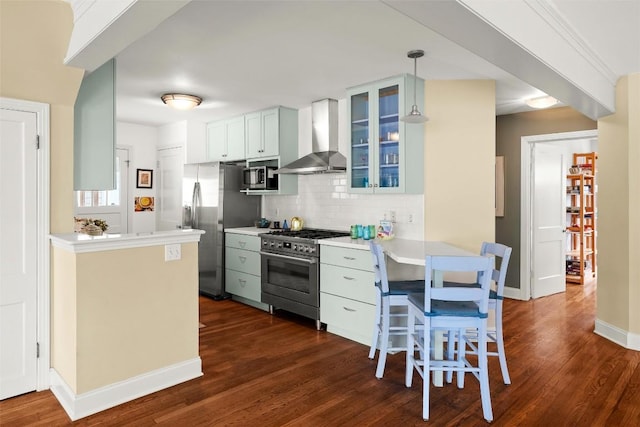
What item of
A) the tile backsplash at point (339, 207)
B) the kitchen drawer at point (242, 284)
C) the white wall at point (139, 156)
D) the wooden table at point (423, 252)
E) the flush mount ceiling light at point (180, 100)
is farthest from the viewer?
the white wall at point (139, 156)

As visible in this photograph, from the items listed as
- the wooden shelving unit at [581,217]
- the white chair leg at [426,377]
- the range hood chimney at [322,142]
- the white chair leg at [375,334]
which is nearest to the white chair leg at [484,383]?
the white chair leg at [426,377]

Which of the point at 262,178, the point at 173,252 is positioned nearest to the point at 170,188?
the point at 262,178

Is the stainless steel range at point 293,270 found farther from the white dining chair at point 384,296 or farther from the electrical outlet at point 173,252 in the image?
the electrical outlet at point 173,252

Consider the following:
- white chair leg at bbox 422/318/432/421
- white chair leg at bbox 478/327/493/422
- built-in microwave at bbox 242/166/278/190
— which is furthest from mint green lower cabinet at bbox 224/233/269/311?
white chair leg at bbox 478/327/493/422

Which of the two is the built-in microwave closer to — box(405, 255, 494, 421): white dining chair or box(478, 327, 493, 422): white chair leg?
box(405, 255, 494, 421): white dining chair

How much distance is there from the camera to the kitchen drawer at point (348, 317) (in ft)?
12.3

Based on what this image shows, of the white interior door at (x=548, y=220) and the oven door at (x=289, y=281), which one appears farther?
the white interior door at (x=548, y=220)

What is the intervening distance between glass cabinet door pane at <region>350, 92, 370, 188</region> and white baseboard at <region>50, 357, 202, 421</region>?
233 centimetres

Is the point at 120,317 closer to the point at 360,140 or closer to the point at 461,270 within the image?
the point at 461,270

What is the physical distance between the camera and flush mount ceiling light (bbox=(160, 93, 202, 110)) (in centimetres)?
460

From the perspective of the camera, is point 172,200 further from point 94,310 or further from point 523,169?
point 523,169

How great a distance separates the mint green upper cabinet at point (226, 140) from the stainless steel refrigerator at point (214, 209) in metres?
0.29

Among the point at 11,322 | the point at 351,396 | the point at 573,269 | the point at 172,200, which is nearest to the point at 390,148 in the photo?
the point at 351,396

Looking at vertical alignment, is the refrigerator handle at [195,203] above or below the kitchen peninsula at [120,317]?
above
